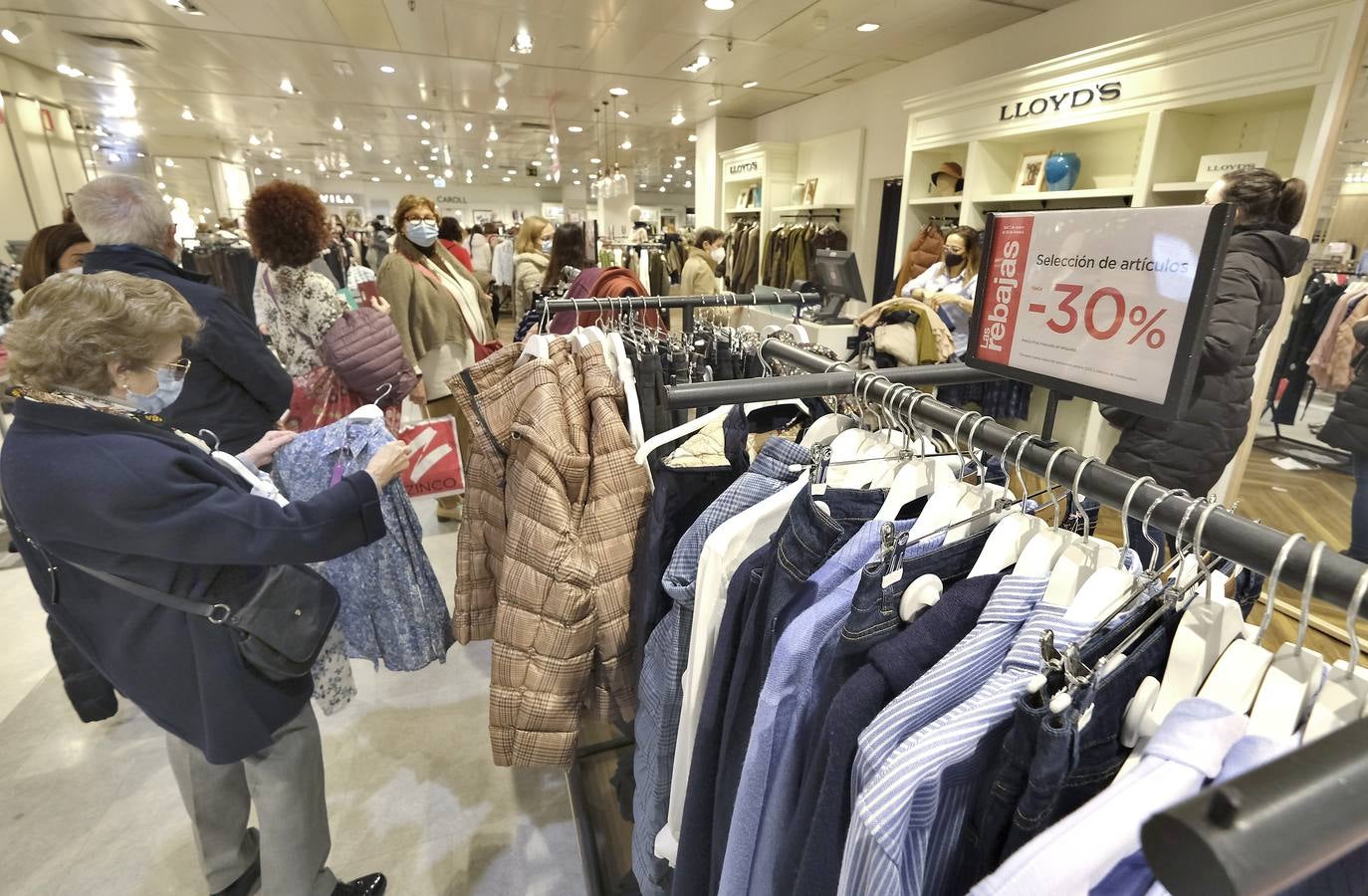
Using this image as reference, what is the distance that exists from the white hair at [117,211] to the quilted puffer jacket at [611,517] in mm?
1404

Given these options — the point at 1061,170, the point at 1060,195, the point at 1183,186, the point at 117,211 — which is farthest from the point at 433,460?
the point at 1061,170

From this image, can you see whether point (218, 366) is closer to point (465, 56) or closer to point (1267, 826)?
point (1267, 826)

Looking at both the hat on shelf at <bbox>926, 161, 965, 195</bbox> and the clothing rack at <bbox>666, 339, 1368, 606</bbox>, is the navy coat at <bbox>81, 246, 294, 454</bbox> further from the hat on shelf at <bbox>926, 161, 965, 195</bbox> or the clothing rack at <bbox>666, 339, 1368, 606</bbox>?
the hat on shelf at <bbox>926, 161, 965, 195</bbox>

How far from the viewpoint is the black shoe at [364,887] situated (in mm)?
1730

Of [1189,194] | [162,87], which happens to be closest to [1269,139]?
[1189,194]

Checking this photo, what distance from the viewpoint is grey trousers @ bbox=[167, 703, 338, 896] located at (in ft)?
4.85

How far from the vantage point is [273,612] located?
51.4 inches

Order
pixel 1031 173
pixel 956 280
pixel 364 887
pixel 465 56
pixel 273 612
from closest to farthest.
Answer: pixel 273 612 < pixel 364 887 < pixel 956 280 < pixel 1031 173 < pixel 465 56

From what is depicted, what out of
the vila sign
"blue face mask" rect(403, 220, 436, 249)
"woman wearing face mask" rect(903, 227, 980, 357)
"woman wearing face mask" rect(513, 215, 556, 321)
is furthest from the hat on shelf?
"blue face mask" rect(403, 220, 436, 249)

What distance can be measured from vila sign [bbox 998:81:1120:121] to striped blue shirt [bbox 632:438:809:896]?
3.98 meters

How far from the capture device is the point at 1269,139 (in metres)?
3.45

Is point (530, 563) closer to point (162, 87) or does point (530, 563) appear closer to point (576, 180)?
point (162, 87)

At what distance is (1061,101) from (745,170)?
16.2 feet

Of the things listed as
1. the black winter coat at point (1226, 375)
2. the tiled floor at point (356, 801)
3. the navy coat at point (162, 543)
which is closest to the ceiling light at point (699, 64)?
the black winter coat at point (1226, 375)
